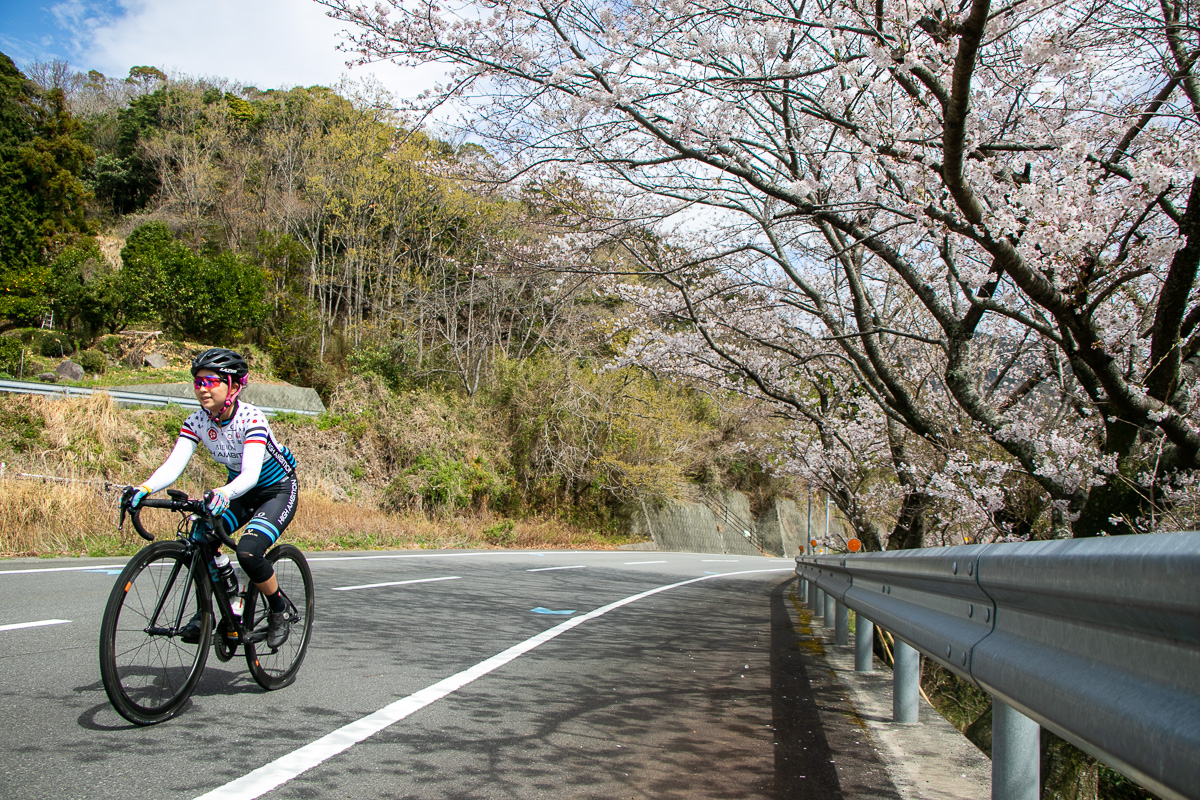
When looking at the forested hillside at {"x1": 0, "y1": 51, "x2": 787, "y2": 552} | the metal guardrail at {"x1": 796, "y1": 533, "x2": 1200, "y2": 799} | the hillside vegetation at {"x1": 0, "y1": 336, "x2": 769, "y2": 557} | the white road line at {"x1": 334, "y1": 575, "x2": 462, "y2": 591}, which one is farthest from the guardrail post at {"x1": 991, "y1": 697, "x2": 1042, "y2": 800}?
the forested hillside at {"x1": 0, "y1": 51, "x2": 787, "y2": 552}

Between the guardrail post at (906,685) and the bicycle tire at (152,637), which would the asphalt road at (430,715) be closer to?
the bicycle tire at (152,637)

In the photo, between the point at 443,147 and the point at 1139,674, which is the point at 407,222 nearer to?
the point at 443,147

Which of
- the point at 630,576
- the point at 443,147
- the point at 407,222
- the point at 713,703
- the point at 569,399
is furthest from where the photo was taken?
the point at 407,222

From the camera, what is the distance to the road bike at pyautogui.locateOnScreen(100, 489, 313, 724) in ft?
11.8

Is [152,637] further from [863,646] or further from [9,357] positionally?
[9,357]

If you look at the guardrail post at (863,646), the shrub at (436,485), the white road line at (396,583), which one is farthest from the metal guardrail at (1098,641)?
the shrub at (436,485)

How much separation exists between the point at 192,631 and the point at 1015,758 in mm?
3656

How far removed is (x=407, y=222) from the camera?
32.9 m

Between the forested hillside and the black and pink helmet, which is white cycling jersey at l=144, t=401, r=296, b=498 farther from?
the forested hillside

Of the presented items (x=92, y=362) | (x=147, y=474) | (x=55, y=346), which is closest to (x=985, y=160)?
(x=147, y=474)

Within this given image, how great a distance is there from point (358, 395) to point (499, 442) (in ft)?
17.5

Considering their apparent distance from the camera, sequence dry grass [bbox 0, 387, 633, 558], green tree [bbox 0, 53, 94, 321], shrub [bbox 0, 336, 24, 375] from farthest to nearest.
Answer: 1. green tree [bbox 0, 53, 94, 321]
2. shrub [bbox 0, 336, 24, 375]
3. dry grass [bbox 0, 387, 633, 558]

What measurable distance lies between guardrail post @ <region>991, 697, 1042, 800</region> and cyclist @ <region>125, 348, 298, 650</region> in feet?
11.5

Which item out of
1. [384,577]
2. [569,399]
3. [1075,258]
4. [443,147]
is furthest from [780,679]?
[569,399]
